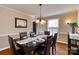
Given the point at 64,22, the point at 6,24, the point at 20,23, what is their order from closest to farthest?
1. the point at 6,24
2. the point at 20,23
3. the point at 64,22

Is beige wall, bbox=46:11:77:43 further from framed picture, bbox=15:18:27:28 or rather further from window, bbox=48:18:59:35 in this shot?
framed picture, bbox=15:18:27:28

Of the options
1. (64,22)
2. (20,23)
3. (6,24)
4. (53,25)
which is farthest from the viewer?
(53,25)

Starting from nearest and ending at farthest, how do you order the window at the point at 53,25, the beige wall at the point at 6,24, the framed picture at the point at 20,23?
the beige wall at the point at 6,24, the framed picture at the point at 20,23, the window at the point at 53,25

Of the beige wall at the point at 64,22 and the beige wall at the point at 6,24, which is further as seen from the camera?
the beige wall at the point at 64,22

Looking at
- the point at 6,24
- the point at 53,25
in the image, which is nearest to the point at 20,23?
the point at 6,24

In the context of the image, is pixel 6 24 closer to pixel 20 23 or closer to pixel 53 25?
pixel 20 23

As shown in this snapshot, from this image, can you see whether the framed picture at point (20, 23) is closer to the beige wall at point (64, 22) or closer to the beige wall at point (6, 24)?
the beige wall at point (6, 24)

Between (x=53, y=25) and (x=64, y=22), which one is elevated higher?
(x=64, y=22)

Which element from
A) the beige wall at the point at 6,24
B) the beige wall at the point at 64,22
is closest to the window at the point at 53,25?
the beige wall at the point at 64,22

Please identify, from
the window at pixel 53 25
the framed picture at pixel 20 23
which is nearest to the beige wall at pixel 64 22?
the window at pixel 53 25

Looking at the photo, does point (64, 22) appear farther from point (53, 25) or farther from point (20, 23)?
point (20, 23)

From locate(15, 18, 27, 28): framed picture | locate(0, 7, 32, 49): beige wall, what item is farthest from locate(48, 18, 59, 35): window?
locate(0, 7, 32, 49): beige wall

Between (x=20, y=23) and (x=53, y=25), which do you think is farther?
(x=53, y=25)

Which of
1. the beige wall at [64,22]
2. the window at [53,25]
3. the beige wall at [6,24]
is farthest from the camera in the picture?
the window at [53,25]
